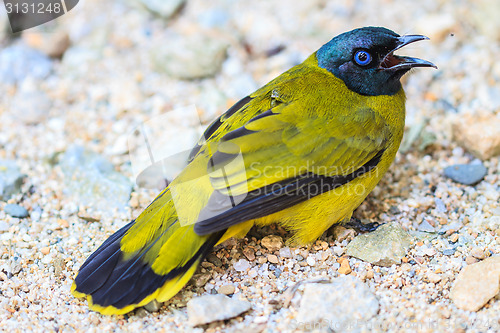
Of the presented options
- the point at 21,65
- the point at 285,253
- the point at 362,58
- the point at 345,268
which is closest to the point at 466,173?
the point at 362,58

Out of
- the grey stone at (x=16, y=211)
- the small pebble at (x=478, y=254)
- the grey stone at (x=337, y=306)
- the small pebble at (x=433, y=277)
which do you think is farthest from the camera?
the grey stone at (x=16, y=211)

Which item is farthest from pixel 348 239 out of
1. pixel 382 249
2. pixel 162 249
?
pixel 162 249

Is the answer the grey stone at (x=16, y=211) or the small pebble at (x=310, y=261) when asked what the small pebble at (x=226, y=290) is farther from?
the grey stone at (x=16, y=211)

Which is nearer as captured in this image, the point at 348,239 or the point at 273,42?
the point at 348,239

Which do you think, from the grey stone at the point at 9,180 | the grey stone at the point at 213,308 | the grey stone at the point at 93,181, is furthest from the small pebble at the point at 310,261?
the grey stone at the point at 9,180

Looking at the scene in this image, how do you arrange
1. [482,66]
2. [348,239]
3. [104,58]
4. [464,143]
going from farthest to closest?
[104,58], [482,66], [464,143], [348,239]

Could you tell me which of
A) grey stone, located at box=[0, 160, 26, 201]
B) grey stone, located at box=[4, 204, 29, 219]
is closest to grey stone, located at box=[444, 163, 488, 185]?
grey stone, located at box=[4, 204, 29, 219]

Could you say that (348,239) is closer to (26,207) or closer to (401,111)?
(401,111)
